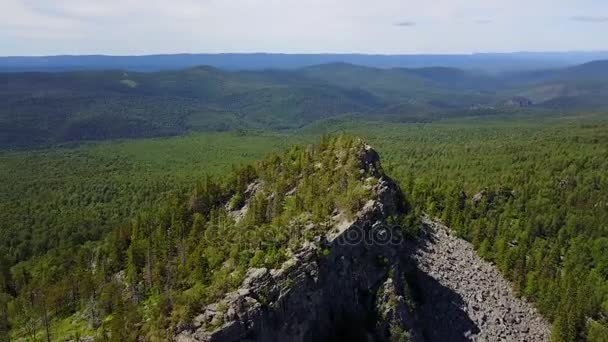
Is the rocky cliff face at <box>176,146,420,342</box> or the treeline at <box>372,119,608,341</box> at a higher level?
the rocky cliff face at <box>176,146,420,342</box>

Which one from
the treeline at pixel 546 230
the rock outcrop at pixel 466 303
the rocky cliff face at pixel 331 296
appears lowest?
the treeline at pixel 546 230

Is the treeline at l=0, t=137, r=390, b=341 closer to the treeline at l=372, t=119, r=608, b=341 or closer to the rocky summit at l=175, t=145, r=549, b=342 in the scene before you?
the rocky summit at l=175, t=145, r=549, b=342

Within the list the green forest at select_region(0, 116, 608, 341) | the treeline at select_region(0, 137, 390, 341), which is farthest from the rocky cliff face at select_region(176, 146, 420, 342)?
the green forest at select_region(0, 116, 608, 341)

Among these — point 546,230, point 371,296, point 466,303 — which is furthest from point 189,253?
point 546,230

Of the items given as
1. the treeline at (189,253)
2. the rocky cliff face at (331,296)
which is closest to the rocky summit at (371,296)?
the rocky cliff face at (331,296)

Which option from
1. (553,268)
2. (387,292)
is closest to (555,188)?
(553,268)

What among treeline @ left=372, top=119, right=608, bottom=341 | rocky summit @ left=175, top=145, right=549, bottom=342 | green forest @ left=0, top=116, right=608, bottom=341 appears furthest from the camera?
treeline @ left=372, top=119, right=608, bottom=341

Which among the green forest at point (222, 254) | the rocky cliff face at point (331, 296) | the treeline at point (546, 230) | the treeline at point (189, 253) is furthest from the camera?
the treeline at point (546, 230)

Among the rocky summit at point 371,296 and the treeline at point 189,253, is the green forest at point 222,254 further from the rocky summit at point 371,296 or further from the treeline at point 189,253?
the rocky summit at point 371,296

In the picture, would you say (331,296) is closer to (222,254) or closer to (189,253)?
(222,254)
